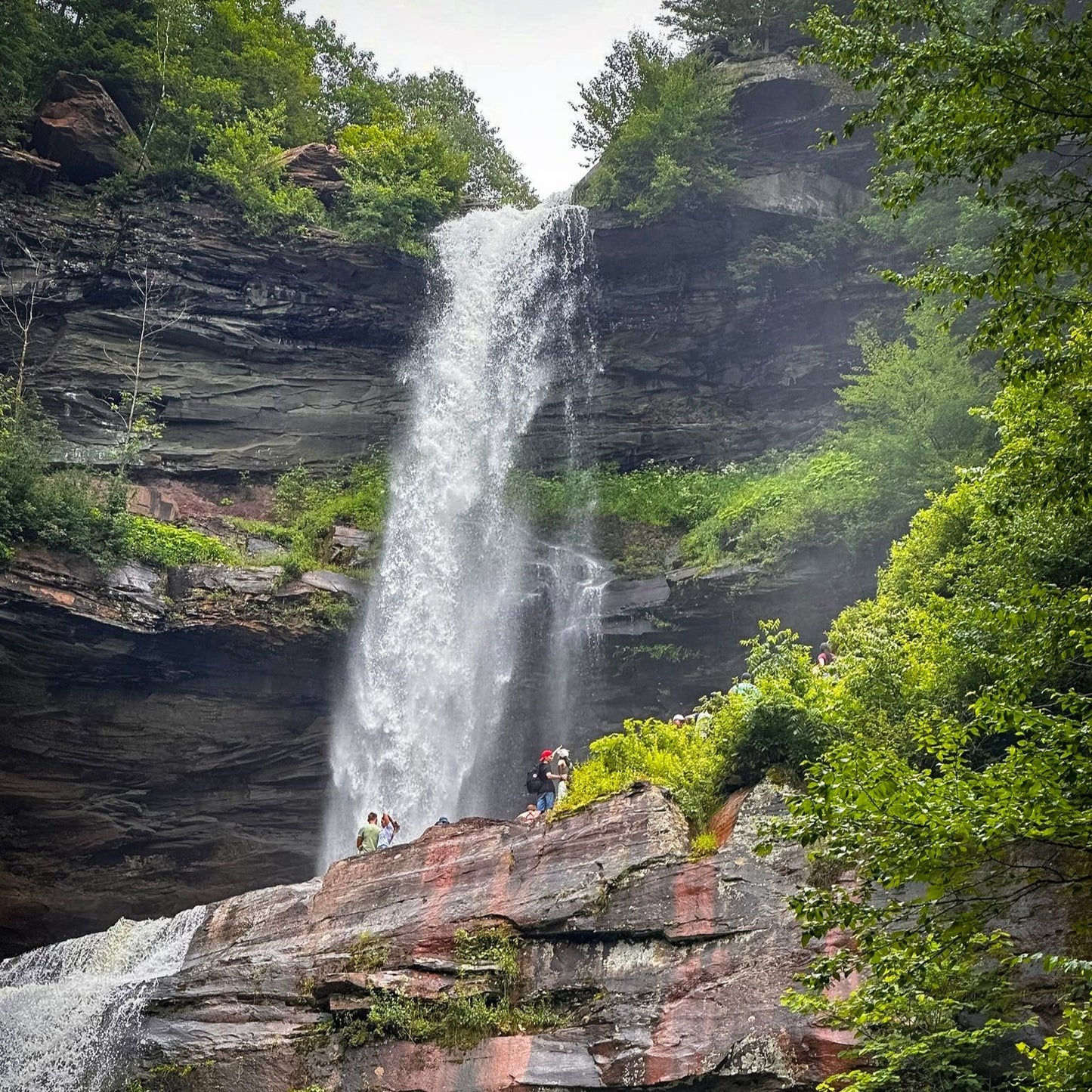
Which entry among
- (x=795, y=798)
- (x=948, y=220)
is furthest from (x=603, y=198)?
(x=795, y=798)

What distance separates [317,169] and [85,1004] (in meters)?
23.4

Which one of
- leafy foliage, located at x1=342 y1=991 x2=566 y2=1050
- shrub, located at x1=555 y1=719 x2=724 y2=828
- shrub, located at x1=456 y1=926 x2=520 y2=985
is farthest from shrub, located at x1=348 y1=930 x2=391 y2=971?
shrub, located at x1=555 y1=719 x2=724 y2=828

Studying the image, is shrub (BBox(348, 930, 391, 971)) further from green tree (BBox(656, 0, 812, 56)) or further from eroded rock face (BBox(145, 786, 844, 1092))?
green tree (BBox(656, 0, 812, 56))

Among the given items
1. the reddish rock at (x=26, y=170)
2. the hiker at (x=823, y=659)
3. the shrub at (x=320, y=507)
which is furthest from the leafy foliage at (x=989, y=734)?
the reddish rock at (x=26, y=170)

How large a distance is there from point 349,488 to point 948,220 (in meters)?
16.4

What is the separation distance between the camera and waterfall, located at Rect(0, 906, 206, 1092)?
13.9 metres

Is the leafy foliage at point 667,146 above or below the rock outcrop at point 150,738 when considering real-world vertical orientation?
above

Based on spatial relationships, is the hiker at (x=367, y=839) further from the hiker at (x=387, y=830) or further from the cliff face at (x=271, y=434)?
the cliff face at (x=271, y=434)

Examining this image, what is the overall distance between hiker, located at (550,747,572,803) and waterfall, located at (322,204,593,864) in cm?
A: 555

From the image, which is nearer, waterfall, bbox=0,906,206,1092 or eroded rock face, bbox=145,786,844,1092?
eroded rock face, bbox=145,786,844,1092

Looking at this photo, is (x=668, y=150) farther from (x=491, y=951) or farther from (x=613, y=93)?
(x=491, y=951)

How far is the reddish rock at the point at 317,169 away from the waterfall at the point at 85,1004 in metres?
20.8

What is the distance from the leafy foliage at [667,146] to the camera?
89.2 feet

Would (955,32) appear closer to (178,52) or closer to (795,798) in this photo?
(795,798)
